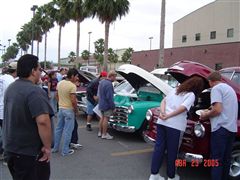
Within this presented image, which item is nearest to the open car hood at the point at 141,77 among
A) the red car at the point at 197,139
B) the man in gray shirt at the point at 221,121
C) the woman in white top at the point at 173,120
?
the red car at the point at 197,139

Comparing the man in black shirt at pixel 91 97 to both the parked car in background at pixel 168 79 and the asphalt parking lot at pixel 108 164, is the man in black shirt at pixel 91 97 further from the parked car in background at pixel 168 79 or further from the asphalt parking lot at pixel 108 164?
the parked car in background at pixel 168 79

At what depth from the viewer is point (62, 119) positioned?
23.6 ft

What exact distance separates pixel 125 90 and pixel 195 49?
2661 centimetres

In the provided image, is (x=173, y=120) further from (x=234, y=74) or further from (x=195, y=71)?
(x=234, y=74)

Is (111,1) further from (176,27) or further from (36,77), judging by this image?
(176,27)

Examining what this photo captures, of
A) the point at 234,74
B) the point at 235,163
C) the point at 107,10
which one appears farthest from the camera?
the point at 107,10

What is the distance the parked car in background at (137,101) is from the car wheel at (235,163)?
110 inches

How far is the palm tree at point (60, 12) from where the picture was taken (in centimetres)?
3284

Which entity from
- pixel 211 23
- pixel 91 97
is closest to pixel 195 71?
pixel 91 97

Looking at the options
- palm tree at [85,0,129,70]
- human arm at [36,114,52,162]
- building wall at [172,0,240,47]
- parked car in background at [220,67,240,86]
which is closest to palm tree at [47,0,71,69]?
palm tree at [85,0,129,70]

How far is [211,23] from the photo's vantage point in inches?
1815

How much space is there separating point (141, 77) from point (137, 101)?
Answer: 25.9 inches

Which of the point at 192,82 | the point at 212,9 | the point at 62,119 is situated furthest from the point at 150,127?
the point at 212,9

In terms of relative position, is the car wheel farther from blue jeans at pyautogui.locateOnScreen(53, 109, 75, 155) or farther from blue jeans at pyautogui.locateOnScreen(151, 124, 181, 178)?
blue jeans at pyautogui.locateOnScreen(53, 109, 75, 155)
